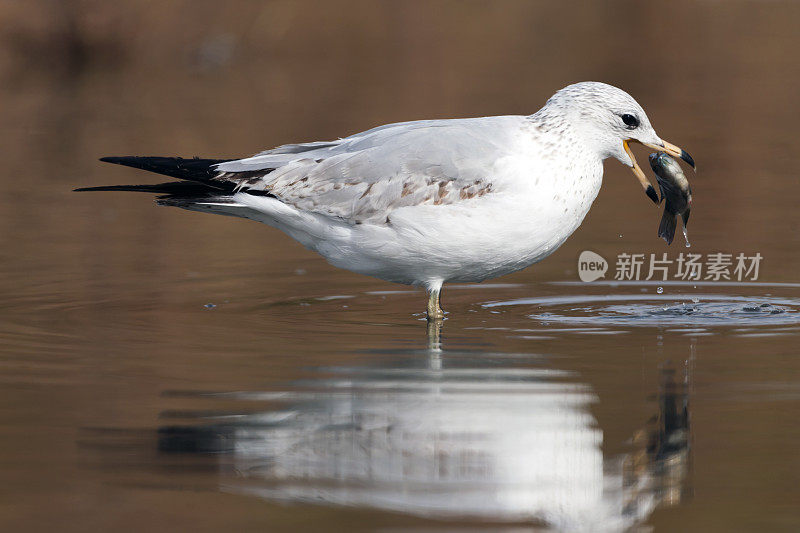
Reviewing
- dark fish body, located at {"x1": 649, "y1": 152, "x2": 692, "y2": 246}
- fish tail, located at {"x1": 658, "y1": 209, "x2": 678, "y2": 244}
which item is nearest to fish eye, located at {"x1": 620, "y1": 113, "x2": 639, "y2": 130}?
dark fish body, located at {"x1": 649, "y1": 152, "x2": 692, "y2": 246}

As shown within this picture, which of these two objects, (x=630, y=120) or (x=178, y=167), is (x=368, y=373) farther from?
(x=630, y=120)

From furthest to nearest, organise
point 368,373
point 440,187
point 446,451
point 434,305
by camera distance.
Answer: point 434,305 → point 440,187 → point 368,373 → point 446,451

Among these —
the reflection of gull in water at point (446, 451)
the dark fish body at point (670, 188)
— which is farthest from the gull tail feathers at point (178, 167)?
the dark fish body at point (670, 188)

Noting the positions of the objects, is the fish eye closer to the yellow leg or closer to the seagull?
the seagull

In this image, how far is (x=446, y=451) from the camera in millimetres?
5359

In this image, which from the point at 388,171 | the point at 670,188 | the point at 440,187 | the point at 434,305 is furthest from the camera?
the point at 670,188

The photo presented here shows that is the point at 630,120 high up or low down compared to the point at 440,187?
up

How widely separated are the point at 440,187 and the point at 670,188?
1466 millimetres

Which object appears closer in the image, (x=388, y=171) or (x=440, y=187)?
(x=440, y=187)

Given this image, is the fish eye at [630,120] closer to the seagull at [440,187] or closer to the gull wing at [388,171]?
the seagull at [440,187]

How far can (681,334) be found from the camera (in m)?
7.85

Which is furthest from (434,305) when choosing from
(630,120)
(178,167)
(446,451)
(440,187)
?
(446,451)

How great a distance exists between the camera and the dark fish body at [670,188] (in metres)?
8.25

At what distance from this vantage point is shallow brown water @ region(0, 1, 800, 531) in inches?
192
